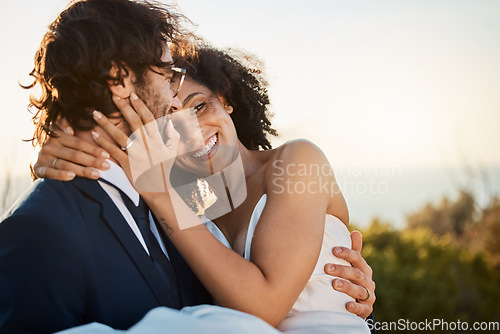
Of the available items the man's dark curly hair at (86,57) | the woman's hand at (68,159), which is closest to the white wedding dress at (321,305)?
the woman's hand at (68,159)

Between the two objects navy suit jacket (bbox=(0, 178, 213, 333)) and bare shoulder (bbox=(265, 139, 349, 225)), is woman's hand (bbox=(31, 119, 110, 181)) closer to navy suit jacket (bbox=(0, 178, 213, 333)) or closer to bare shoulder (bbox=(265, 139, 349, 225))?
navy suit jacket (bbox=(0, 178, 213, 333))

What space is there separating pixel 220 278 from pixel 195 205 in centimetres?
142

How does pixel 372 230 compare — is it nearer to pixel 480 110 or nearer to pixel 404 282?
pixel 404 282

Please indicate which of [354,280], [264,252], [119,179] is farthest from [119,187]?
[354,280]

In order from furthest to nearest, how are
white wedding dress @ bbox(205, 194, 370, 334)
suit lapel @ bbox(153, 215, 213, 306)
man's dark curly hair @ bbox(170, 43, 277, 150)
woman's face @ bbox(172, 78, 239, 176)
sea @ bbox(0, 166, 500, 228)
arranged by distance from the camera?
1. sea @ bbox(0, 166, 500, 228)
2. man's dark curly hair @ bbox(170, 43, 277, 150)
3. woman's face @ bbox(172, 78, 239, 176)
4. white wedding dress @ bbox(205, 194, 370, 334)
5. suit lapel @ bbox(153, 215, 213, 306)

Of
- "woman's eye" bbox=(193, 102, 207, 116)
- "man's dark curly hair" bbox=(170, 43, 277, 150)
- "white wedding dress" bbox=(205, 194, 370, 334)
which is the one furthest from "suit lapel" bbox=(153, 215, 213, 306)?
"man's dark curly hair" bbox=(170, 43, 277, 150)

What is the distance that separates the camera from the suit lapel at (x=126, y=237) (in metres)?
1.87

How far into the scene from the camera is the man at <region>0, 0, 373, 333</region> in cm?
154

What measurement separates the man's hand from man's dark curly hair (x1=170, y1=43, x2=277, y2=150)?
4.16 ft

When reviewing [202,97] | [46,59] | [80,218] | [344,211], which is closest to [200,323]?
[80,218]

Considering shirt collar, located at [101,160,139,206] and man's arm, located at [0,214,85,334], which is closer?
man's arm, located at [0,214,85,334]

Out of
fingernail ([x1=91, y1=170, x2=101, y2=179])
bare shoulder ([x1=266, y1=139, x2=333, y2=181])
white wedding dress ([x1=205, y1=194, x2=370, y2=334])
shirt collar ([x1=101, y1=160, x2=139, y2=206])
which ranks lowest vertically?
white wedding dress ([x1=205, y1=194, x2=370, y2=334])

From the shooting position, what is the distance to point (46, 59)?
2029 millimetres

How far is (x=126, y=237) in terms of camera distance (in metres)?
1.89
